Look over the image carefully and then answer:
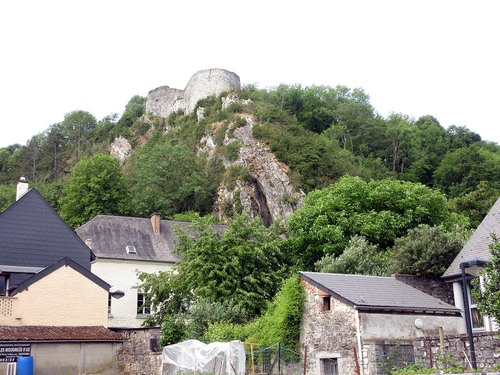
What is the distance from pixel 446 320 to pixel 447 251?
4460 millimetres

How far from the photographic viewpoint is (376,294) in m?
19.5

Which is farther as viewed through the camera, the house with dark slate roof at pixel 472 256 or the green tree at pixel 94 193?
the green tree at pixel 94 193

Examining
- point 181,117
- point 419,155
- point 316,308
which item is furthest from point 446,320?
point 181,117

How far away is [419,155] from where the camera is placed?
6788 centimetres

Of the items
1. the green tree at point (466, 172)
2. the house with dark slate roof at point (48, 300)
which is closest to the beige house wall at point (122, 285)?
the house with dark slate roof at point (48, 300)

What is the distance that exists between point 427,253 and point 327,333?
690 centimetres

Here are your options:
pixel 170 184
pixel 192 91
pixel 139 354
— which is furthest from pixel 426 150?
pixel 139 354

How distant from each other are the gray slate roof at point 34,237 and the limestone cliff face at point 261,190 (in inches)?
1027

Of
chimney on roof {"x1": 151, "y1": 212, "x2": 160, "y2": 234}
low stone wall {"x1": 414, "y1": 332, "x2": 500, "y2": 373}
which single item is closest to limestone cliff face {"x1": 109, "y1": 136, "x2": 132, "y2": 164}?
chimney on roof {"x1": 151, "y1": 212, "x2": 160, "y2": 234}

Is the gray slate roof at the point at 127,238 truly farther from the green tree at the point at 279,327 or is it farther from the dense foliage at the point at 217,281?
the green tree at the point at 279,327

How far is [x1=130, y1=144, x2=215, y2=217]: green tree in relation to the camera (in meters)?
53.6

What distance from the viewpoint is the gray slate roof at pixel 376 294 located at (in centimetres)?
1845

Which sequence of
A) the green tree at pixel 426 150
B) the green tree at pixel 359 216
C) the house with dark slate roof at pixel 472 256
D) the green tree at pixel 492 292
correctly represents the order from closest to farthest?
1. the green tree at pixel 492 292
2. the house with dark slate roof at pixel 472 256
3. the green tree at pixel 359 216
4. the green tree at pixel 426 150

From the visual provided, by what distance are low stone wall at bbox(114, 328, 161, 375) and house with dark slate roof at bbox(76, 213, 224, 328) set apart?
11.7m
